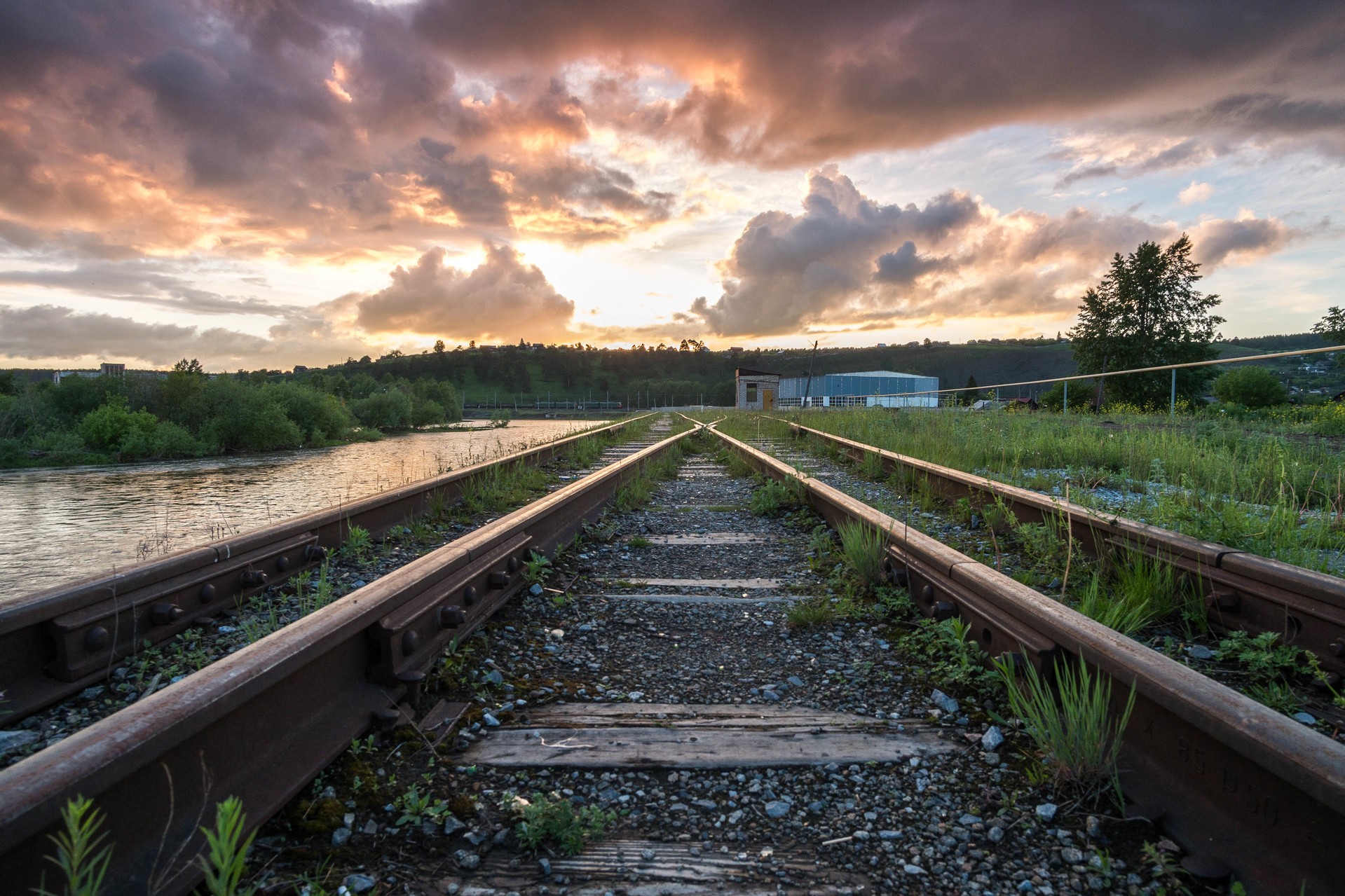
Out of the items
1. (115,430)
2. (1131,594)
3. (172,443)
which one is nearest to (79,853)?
(1131,594)

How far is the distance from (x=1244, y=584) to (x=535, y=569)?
295 centimetres

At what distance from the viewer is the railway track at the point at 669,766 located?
1.20 metres

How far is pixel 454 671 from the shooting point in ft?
7.37

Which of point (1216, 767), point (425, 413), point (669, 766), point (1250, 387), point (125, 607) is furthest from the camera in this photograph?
point (1250, 387)

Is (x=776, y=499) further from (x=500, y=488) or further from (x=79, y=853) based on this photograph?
(x=79, y=853)

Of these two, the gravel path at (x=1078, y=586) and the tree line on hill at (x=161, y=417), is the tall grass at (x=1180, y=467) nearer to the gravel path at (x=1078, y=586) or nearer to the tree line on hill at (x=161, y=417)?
the gravel path at (x=1078, y=586)

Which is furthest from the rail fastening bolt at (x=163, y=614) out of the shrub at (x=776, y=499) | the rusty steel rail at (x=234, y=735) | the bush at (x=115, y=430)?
the bush at (x=115, y=430)

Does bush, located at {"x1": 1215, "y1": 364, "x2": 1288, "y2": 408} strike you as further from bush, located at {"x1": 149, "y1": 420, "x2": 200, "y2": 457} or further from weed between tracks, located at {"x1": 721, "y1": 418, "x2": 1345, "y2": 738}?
bush, located at {"x1": 149, "y1": 420, "x2": 200, "y2": 457}

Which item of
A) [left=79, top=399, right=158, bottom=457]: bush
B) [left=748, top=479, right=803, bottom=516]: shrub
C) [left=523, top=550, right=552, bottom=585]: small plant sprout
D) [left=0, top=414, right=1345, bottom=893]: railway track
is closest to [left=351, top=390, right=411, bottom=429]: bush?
[left=79, top=399, right=158, bottom=457]: bush

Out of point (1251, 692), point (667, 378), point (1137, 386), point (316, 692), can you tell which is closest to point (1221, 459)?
point (1251, 692)

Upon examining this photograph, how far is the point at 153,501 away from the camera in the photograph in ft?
17.4

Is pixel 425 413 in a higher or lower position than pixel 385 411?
lower

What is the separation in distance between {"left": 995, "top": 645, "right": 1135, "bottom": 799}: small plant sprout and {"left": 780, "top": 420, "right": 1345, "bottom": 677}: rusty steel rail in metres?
0.94

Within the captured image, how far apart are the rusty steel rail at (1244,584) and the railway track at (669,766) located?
2.85 ft
